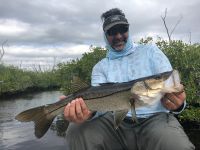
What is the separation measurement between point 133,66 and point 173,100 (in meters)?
1.06

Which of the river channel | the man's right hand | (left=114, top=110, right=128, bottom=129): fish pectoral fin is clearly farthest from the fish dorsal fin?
the river channel

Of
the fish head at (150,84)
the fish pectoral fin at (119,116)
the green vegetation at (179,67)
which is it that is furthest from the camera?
the green vegetation at (179,67)

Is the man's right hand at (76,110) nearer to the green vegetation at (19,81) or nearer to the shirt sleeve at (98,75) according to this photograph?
the shirt sleeve at (98,75)

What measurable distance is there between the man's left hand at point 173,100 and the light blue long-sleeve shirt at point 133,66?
0.62 meters

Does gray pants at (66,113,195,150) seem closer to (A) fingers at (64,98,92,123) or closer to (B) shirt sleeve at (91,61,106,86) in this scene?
(A) fingers at (64,98,92,123)

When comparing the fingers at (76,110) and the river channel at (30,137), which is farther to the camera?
the river channel at (30,137)

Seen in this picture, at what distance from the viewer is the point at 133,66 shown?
5.05 m

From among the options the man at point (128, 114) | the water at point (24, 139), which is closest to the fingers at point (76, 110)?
the man at point (128, 114)

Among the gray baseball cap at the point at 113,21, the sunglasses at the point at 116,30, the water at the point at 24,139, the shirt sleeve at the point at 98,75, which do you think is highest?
the gray baseball cap at the point at 113,21

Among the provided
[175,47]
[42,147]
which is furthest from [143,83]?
[175,47]

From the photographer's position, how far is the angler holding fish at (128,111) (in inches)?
155

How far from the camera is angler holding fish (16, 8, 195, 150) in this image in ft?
12.9

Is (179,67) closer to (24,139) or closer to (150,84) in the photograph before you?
(24,139)

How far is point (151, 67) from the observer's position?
4.95m
